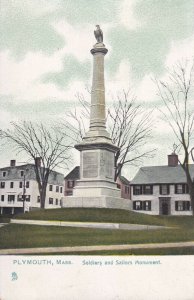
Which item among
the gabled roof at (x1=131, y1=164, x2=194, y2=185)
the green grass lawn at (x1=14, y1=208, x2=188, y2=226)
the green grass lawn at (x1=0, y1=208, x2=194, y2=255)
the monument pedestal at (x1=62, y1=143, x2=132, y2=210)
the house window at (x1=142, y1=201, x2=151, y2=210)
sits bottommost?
the green grass lawn at (x1=0, y1=208, x2=194, y2=255)

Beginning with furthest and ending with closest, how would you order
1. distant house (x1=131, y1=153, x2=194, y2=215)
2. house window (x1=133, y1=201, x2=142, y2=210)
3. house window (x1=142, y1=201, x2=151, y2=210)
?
house window (x1=133, y1=201, x2=142, y2=210) < house window (x1=142, y1=201, x2=151, y2=210) < distant house (x1=131, y1=153, x2=194, y2=215)

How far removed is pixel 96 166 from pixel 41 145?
7.48 ft

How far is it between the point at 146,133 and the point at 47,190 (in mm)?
4966

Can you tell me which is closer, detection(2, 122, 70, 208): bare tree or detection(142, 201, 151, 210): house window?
detection(2, 122, 70, 208): bare tree

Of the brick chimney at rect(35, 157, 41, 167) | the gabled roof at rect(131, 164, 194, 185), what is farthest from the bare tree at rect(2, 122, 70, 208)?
the gabled roof at rect(131, 164, 194, 185)

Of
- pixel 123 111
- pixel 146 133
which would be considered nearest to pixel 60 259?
pixel 146 133

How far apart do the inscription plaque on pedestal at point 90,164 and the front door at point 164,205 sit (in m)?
13.4

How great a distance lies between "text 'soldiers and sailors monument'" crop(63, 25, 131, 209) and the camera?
45.6ft

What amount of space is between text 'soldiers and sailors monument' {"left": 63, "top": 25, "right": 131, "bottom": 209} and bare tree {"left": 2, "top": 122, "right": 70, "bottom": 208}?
1042mm

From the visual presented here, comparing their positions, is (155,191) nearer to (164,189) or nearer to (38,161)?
(164,189)

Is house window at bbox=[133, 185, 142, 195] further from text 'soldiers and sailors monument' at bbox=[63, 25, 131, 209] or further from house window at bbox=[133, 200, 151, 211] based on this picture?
text 'soldiers and sailors monument' at bbox=[63, 25, 131, 209]

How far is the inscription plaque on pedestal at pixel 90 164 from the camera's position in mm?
14117

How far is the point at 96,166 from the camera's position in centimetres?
1409

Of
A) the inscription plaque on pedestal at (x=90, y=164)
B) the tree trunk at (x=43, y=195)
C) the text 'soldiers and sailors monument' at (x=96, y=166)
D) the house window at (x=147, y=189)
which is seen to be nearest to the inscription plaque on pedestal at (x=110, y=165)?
the text 'soldiers and sailors monument' at (x=96, y=166)
